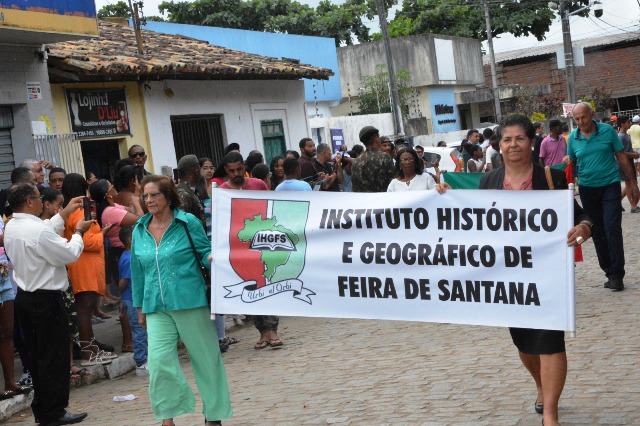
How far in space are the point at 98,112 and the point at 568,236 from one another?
12133 millimetres

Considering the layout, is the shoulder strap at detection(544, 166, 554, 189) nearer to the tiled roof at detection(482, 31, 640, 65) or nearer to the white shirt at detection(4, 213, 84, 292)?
the white shirt at detection(4, 213, 84, 292)

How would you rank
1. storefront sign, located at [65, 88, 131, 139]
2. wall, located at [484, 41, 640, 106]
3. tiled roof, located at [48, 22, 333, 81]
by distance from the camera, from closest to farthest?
tiled roof, located at [48, 22, 333, 81], storefront sign, located at [65, 88, 131, 139], wall, located at [484, 41, 640, 106]

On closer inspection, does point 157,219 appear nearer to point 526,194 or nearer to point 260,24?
point 526,194

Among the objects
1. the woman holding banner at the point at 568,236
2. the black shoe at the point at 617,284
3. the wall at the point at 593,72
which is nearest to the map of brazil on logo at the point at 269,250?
the woman holding banner at the point at 568,236

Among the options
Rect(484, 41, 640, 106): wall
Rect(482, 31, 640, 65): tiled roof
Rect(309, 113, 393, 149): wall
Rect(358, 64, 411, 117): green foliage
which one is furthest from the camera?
Rect(482, 31, 640, 65): tiled roof

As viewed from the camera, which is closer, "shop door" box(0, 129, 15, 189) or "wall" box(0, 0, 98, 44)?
"wall" box(0, 0, 98, 44)

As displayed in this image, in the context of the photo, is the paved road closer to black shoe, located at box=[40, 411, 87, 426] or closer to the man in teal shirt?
black shoe, located at box=[40, 411, 87, 426]

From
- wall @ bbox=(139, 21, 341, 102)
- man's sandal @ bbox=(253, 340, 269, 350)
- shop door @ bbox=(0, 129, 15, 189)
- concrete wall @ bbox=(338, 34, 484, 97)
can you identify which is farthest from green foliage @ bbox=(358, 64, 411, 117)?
man's sandal @ bbox=(253, 340, 269, 350)

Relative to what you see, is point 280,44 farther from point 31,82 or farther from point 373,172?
point 373,172

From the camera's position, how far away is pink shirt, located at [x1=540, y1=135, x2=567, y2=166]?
709 inches

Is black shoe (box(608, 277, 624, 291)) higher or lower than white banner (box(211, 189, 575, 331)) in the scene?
lower

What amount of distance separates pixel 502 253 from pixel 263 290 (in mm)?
1634

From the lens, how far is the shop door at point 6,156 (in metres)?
14.4

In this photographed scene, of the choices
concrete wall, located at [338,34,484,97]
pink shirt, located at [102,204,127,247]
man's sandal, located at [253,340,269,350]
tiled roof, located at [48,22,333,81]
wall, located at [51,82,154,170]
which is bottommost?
man's sandal, located at [253,340,269,350]
